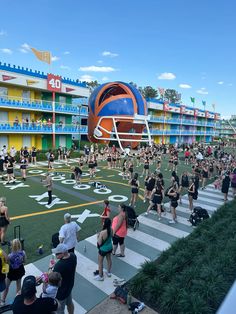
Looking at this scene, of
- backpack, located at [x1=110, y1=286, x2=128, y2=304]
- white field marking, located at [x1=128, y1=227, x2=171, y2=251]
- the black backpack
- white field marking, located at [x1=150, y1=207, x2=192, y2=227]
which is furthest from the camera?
white field marking, located at [x1=150, y1=207, x2=192, y2=227]

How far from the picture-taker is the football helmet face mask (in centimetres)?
3066

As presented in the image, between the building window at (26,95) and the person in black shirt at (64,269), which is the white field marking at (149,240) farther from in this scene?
the building window at (26,95)

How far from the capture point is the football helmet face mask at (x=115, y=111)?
30656mm

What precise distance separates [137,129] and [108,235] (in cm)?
2845

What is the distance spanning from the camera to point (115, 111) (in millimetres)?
30703

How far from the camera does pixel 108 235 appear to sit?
257 inches

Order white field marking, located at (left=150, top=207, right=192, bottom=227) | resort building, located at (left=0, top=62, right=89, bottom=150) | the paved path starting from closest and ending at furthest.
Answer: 1. the paved path
2. white field marking, located at (left=150, top=207, right=192, bottom=227)
3. resort building, located at (left=0, top=62, right=89, bottom=150)

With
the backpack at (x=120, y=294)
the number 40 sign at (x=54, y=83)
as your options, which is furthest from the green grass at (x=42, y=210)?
the number 40 sign at (x=54, y=83)

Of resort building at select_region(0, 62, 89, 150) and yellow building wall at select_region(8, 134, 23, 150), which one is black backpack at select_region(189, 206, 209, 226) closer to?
resort building at select_region(0, 62, 89, 150)

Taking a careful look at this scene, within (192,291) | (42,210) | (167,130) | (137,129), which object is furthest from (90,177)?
(167,130)

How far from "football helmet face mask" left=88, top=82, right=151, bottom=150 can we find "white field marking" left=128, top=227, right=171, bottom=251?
68.3 feet

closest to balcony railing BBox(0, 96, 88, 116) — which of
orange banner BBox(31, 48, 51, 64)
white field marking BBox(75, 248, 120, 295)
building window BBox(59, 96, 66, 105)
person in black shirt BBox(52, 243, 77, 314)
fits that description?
building window BBox(59, 96, 66, 105)

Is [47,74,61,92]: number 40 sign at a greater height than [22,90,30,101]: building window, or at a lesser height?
greater

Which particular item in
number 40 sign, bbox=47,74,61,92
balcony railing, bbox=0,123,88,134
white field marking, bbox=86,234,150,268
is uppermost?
number 40 sign, bbox=47,74,61,92
